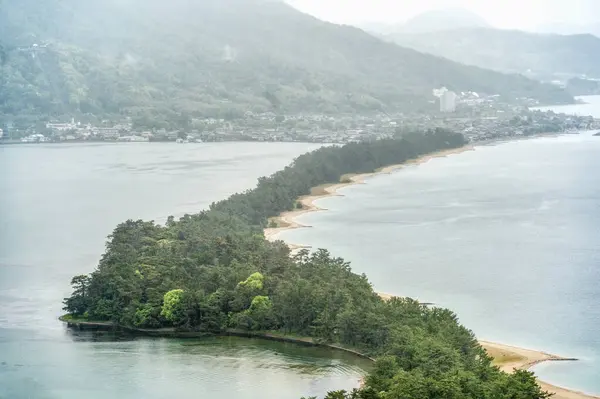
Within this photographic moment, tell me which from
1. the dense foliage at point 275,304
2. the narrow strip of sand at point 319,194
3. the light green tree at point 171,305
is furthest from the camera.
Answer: the narrow strip of sand at point 319,194

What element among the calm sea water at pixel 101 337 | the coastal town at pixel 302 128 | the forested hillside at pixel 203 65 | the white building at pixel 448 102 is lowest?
the calm sea water at pixel 101 337

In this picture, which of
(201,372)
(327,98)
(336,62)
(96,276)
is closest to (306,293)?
(201,372)

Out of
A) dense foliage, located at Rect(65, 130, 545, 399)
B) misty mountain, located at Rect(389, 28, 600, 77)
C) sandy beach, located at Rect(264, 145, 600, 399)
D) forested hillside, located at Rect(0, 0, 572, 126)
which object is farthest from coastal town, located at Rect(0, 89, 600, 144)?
misty mountain, located at Rect(389, 28, 600, 77)

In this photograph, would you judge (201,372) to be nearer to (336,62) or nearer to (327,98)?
(327,98)

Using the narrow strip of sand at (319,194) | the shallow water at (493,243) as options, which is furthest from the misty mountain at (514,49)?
the shallow water at (493,243)

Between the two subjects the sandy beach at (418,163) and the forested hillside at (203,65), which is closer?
the sandy beach at (418,163)

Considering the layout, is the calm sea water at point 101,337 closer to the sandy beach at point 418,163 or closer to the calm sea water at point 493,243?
the sandy beach at point 418,163

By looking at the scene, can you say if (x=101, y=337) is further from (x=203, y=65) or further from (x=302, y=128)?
(x=203, y=65)
